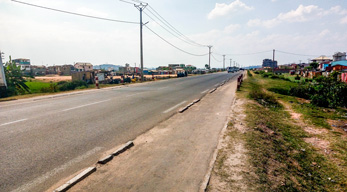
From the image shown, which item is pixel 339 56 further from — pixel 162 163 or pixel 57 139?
pixel 57 139

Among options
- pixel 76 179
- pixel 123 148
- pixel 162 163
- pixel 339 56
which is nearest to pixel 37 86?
pixel 123 148

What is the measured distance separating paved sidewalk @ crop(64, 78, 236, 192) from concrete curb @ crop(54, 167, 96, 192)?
0.08 metres

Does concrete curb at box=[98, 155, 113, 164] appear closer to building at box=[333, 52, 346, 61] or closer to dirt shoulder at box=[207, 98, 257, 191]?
dirt shoulder at box=[207, 98, 257, 191]

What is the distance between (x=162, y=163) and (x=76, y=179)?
1483 mm

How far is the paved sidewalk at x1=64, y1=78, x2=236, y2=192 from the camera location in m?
2.92

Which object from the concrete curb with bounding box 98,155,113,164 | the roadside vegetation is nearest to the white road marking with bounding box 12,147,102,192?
the concrete curb with bounding box 98,155,113,164

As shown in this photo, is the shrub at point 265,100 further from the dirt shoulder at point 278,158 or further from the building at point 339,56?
the building at point 339,56

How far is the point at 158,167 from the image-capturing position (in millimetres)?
3455

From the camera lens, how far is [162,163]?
3.61 meters

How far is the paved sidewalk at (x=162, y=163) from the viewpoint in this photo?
292 cm

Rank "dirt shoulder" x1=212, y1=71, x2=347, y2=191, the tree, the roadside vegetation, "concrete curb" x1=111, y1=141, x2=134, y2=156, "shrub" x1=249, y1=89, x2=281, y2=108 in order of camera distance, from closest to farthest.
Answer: "dirt shoulder" x1=212, y1=71, x2=347, y2=191 < the roadside vegetation < "concrete curb" x1=111, y1=141, x2=134, y2=156 < "shrub" x1=249, y1=89, x2=281, y2=108 < the tree

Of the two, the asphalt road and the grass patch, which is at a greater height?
the grass patch

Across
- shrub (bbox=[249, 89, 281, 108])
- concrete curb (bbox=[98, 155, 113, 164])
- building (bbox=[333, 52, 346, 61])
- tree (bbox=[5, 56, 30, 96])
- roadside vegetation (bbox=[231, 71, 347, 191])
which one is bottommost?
roadside vegetation (bbox=[231, 71, 347, 191])

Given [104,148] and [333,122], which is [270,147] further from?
[333,122]
